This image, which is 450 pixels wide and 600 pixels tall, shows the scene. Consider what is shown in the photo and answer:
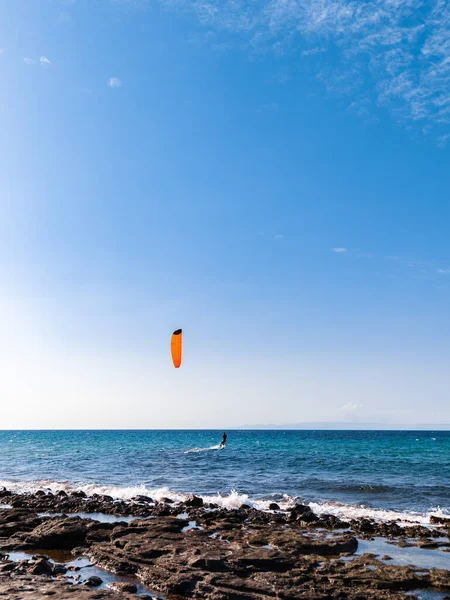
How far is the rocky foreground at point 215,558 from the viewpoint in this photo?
1104 cm

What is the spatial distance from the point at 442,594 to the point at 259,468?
97.0ft

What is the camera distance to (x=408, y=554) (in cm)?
1433

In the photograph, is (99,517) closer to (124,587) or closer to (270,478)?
(124,587)

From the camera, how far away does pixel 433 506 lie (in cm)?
2289

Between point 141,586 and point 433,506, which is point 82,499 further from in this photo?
point 433,506

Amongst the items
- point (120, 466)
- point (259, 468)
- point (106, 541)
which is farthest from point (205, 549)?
point (120, 466)

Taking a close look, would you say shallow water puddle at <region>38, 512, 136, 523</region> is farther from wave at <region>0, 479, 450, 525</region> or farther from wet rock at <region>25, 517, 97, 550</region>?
wave at <region>0, 479, 450, 525</region>

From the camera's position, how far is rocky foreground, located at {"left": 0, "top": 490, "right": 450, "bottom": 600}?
11.0m

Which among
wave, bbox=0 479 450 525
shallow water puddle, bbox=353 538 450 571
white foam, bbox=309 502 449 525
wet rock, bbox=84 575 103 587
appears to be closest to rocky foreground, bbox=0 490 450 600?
wet rock, bbox=84 575 103 587

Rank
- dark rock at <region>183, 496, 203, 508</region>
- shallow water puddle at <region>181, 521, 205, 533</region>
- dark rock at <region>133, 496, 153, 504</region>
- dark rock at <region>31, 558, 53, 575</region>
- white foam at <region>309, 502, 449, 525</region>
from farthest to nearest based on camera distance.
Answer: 1. dark rock at <region>133, 496, 153, 504</region>
2. dark rock at <region>183, 496, 203, 508</region>
3. white foam at <region>309, 502, 449, 525</region>
4. shallow water puddle at <region>181, 521, 205, 533</region>
5. dark rock at <region>31, 558, 53, 575</region>

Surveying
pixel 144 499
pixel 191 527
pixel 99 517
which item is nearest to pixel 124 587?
pixel 191 527

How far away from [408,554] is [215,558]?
6402 mm

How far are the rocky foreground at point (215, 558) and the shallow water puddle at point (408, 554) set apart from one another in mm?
374

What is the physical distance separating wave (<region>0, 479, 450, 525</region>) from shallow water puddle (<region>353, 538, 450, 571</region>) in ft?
14.1
